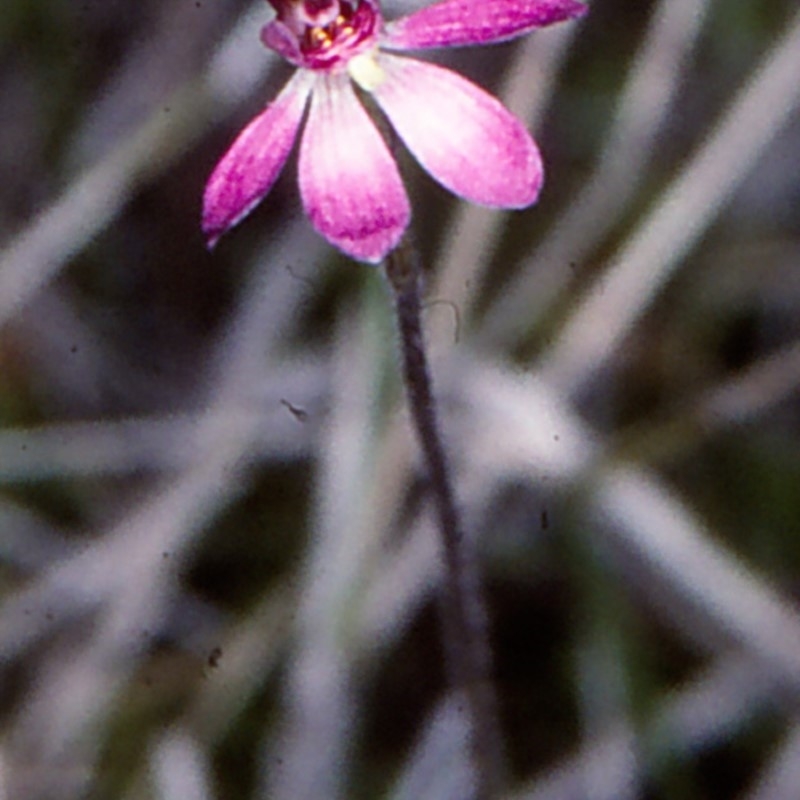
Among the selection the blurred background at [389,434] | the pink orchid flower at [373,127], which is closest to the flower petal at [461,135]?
the pink orchid flower at [373,127]

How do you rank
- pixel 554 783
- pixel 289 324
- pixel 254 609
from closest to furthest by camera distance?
pixel 554 783 < pixel 254 609 < pixel 289 324

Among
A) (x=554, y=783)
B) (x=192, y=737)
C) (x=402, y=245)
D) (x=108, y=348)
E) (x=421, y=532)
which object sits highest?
(x=402, y=245)

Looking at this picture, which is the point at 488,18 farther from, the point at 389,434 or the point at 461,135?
the point at 389,434

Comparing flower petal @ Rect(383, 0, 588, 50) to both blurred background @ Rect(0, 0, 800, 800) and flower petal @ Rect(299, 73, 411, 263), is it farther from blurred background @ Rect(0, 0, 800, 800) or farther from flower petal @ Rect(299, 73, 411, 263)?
blurred background @ Rect(0, 0, 800, 800)

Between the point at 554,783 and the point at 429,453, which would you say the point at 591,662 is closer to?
the point at 554,783

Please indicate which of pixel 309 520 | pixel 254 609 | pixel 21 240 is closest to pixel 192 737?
pixel 254 609

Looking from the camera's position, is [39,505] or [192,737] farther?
[39,505]

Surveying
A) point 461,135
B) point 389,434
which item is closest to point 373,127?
point 461,135

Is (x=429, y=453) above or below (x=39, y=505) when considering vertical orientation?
above
